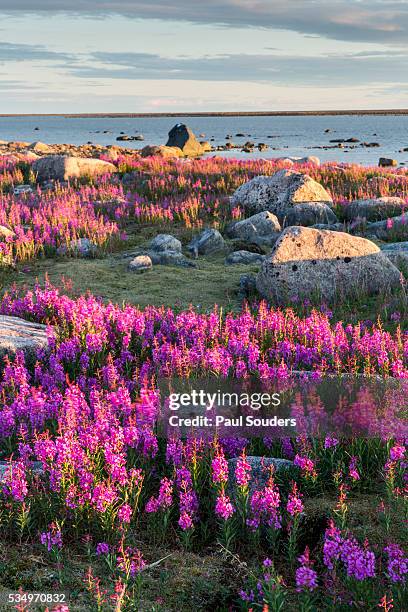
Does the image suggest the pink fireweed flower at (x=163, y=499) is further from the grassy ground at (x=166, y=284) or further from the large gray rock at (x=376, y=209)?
the large gray rock at (x=376, y=209)

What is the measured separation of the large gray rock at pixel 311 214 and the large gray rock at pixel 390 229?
3.45 feet

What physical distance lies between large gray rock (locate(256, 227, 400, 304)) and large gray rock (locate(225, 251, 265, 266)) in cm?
280

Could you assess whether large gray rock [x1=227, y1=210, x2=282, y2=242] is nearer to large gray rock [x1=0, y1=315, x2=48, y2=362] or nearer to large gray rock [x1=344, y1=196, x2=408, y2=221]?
large gray rock [x1=344, y1=196, x2=408, y2=221]

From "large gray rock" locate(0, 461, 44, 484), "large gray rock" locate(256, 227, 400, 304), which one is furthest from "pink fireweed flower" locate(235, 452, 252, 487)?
"large gray rock" locate(256, 227, 400, 304)

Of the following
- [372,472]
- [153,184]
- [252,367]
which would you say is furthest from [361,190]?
[372,472]

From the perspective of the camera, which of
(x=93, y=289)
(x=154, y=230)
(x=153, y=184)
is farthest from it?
(x=153, y=184)

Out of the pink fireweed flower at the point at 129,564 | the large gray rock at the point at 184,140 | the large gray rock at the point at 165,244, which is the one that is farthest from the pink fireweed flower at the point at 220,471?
the large gray rock at the point at 184,140

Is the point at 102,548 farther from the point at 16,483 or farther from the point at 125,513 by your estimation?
the point at 16,483

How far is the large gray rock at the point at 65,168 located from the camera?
72.4ft

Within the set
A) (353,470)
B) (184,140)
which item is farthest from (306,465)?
(184,140)

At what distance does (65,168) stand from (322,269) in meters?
14.5

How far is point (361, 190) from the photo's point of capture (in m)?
18.2

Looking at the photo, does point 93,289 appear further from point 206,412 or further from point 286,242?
point 206,412

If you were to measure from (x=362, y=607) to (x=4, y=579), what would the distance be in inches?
75.3
